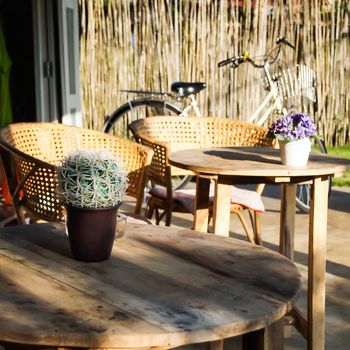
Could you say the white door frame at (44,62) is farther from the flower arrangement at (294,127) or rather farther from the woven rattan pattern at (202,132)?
the flower arrangement at (294,127)

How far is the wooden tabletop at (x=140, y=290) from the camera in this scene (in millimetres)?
1305

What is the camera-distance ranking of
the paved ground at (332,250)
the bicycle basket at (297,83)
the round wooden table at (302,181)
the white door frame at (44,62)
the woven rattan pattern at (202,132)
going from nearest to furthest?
1. the round wooden table at (302,181)
2. the paved ground at (332,250)
3. the woven rattan pattern at (202,132)
4. the bicycle basket at (297,83)
5. the white door frame at (44,62)

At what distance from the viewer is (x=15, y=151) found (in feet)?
9.16

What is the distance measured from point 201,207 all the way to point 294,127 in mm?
574


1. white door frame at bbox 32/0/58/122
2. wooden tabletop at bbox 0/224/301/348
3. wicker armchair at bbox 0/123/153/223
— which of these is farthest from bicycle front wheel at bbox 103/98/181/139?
wooden tabletop at bbox 0/224/301/348

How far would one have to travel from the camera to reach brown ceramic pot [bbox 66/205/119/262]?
66.0 inches

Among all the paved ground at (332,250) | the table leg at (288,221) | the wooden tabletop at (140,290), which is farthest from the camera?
the table leg at (288,221)

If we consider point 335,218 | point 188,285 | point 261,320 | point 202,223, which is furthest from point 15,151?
point 335,218

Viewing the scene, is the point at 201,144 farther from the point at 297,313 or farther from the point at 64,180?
the point at 64,180

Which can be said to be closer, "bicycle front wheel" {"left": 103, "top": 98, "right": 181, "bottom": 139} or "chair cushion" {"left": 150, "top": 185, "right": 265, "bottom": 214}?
"chair cushion" {"left": 150, "top": 185, "right": 265, "bottom": 214}

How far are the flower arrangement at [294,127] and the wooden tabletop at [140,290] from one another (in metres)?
0.98

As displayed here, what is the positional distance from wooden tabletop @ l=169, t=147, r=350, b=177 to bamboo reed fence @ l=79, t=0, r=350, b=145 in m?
4.10

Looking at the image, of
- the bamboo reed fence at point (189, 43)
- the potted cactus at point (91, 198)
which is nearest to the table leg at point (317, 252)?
the potted cactus at point (91, 198)

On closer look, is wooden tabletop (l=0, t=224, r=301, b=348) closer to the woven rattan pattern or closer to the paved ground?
the paved ground
